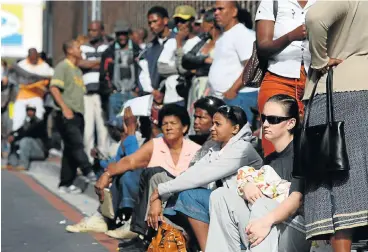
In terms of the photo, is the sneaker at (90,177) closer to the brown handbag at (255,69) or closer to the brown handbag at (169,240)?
the brown handbag at (169,240)

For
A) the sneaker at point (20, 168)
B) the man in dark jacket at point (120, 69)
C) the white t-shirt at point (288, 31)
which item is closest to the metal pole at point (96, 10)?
the sneaker at point (20, 168)

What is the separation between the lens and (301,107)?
6.97m

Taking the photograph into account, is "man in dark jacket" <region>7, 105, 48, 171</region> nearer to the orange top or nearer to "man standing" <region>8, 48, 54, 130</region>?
"man standing" <region>8, 48, 54, 130</region>

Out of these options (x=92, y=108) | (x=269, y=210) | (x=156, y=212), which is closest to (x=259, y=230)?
(x=269, y=210)

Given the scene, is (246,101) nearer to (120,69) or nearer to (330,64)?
(330,64)

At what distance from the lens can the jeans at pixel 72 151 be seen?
14.0 meters

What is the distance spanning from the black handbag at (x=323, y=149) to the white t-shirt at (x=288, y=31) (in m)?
1.26

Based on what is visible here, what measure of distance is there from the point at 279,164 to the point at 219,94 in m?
2.89

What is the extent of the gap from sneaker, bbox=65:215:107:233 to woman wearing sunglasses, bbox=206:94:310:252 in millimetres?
3528

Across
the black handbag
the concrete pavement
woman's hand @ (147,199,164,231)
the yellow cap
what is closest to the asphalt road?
the concrete pavement

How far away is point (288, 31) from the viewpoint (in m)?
6.99

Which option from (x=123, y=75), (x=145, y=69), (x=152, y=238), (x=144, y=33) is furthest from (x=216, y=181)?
(x=144, y=33)

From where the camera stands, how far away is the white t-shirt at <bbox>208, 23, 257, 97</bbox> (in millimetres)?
9188

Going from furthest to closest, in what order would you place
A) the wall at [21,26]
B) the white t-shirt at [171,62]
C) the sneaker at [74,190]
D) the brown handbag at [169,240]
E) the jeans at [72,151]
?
the wall at [21,26]
the jeans at [72,151]
the sneaker at [74,190]
the white t-shirt at [171,62]
the brown handbag at [169,240]
